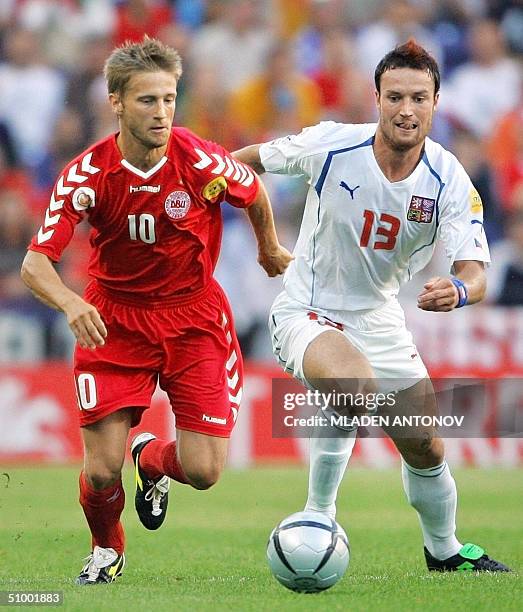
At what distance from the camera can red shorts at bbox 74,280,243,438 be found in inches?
251

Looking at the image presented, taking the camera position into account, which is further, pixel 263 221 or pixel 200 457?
pixel 263 221

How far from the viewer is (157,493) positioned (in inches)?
275

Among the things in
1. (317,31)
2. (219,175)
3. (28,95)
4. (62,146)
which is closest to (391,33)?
(317,31)

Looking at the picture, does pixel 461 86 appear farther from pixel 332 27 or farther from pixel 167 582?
pixel 167 582

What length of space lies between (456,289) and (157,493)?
217 cm

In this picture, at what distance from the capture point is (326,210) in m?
6.85

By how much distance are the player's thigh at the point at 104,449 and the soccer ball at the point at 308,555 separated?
0.97m

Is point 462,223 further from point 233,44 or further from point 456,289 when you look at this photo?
point 233,44

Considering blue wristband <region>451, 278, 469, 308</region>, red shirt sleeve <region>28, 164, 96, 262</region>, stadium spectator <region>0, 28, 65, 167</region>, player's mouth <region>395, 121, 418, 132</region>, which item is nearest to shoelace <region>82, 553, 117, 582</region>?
red shirt sleeve <region>28, 164, 96, 262</region>

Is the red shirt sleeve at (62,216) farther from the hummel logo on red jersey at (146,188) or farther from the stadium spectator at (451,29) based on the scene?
the stadium spectator at (451,29)

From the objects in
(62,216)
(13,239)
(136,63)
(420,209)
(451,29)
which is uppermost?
(451,29)

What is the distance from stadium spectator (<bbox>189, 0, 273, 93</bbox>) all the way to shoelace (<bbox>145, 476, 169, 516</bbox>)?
888cm

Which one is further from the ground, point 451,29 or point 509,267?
point 451,29

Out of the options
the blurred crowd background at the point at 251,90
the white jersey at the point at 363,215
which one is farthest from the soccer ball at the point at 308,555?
the blurred crowd background at the point at 251,90
